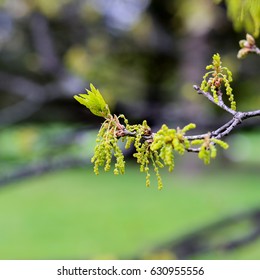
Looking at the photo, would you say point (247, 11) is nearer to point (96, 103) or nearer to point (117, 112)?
point (96, 103)

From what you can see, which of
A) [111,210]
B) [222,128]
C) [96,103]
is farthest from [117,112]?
[111,210]

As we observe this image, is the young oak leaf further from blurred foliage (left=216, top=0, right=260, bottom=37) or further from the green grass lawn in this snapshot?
the green grass lawn

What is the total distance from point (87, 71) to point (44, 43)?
0.52 meters

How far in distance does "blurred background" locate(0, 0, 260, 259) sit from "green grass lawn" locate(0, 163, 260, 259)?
29mm

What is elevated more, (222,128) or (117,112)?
(117,112)

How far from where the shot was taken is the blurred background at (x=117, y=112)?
4754mm

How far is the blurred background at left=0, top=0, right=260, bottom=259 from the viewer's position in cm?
475

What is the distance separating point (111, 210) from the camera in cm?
1201

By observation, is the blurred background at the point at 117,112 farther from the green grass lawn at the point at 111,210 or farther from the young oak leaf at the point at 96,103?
the young oak leaf at the point at 96,103

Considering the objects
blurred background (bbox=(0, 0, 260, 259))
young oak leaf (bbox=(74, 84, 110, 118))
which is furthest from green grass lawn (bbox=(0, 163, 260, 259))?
young oak leaf (bbox=(74, 84, 110, 118))

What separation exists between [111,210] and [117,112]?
6800 millimetres

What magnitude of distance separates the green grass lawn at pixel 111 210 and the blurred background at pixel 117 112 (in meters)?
0.03

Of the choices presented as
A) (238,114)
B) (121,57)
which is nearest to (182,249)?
(238,114)

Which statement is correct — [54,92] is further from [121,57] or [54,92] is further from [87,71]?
[121,57]
